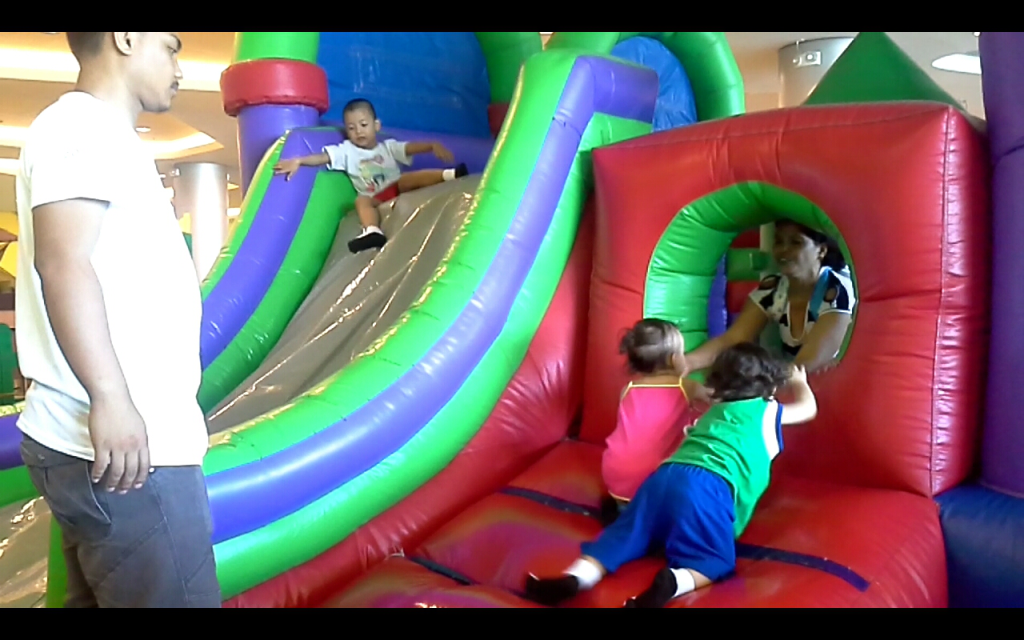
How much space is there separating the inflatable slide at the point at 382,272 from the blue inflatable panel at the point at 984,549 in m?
1.00

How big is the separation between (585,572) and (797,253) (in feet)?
3.51

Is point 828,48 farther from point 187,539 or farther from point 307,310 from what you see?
point 187,539

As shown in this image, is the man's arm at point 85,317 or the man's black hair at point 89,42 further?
the man's black hair at point 89,42

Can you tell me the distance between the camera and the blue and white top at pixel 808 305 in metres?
2.01

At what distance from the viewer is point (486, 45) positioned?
3848mm

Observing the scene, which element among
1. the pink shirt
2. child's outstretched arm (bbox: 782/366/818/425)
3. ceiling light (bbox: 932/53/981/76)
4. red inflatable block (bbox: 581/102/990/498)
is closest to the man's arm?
the pink shirt

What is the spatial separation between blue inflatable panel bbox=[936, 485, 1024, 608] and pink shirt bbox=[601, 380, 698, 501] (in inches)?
20.2

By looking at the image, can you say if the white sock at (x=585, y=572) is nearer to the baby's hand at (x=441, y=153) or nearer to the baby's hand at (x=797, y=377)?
the baby's hand at (x=797, y=377)

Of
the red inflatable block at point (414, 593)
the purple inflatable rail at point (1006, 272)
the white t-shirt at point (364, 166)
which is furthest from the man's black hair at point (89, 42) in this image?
the white t-shirt at point (364, 166)

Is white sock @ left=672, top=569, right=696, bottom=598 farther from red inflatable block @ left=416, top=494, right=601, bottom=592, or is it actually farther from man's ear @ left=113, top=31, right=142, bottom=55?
man's ear @ left=113, top=31, right=142, bottom=55

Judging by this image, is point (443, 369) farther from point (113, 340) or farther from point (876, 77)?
point (876, 77)

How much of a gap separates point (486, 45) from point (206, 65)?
373 centimetres

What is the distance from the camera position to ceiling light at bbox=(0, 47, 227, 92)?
6.28 m
